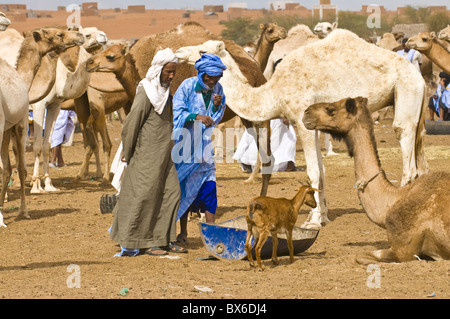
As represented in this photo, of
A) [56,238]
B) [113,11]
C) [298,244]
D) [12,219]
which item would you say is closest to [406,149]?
[298,244]

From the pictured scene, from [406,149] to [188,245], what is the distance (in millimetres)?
2685

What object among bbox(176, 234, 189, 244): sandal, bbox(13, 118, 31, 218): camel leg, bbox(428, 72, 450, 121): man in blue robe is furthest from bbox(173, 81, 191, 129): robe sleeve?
bbox(428, 72, 450, 121): man in blue robe

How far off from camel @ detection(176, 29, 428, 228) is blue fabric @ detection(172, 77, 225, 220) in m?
1.49

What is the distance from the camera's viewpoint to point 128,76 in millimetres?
10445

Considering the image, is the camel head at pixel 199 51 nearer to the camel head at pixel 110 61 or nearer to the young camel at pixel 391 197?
the camel head at pixel 110 61

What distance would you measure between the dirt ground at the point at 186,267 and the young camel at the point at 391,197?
18 cm

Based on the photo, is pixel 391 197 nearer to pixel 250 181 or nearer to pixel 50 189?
pixel 250 181

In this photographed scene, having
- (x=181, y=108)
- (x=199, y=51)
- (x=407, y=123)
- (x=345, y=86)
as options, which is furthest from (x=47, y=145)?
(x=407, y=123)

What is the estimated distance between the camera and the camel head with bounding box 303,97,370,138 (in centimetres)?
678

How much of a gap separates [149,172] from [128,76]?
3.55m

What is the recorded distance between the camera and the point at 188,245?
25.8 ft

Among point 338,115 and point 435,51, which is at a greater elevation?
point 435,51

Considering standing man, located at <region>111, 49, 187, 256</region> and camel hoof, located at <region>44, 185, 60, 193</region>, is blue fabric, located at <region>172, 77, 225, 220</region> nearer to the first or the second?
standing man, located at <region>111, 49, 187, 256</region>

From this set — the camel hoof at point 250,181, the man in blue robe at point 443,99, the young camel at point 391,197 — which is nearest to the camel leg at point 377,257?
the young camel at point 391,197
